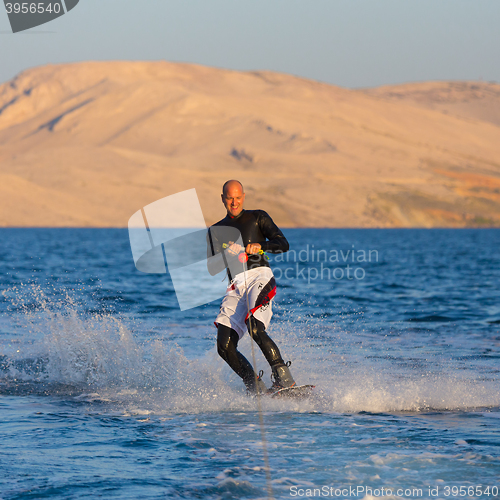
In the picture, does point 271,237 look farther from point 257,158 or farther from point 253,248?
point 257,158

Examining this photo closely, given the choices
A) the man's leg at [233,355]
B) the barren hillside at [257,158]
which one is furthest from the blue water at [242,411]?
the barren hillside at [257,158]

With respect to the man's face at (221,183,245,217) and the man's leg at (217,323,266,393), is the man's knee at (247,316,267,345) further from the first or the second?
the man's face at (221,183,245,217)

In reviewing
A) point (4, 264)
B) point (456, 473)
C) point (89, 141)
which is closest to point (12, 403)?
point (456, 473)

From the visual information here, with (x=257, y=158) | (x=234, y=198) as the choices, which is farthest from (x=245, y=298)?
(x=257, y=158)

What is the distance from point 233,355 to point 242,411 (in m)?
0.65

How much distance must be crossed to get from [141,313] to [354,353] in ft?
20.8

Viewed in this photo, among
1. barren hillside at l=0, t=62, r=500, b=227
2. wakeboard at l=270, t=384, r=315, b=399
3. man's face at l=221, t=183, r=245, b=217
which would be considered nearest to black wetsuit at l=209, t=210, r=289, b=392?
man's face at l=221, t=183, r=245, b=217

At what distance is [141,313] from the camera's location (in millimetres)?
15633

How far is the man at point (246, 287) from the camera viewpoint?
7453mm

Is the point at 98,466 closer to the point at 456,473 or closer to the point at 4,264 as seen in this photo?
the point at 456,473

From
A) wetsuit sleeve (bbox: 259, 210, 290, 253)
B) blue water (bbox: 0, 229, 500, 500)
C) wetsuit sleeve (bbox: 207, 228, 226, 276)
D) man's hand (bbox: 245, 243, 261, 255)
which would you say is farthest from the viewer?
wetsuit sleeve (bbox: 207, 228, 226, 276)

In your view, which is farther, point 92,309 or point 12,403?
point 92,309

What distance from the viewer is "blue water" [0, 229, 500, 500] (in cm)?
507

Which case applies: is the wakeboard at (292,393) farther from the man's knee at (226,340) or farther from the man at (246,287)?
the man's knee at (226,340)
